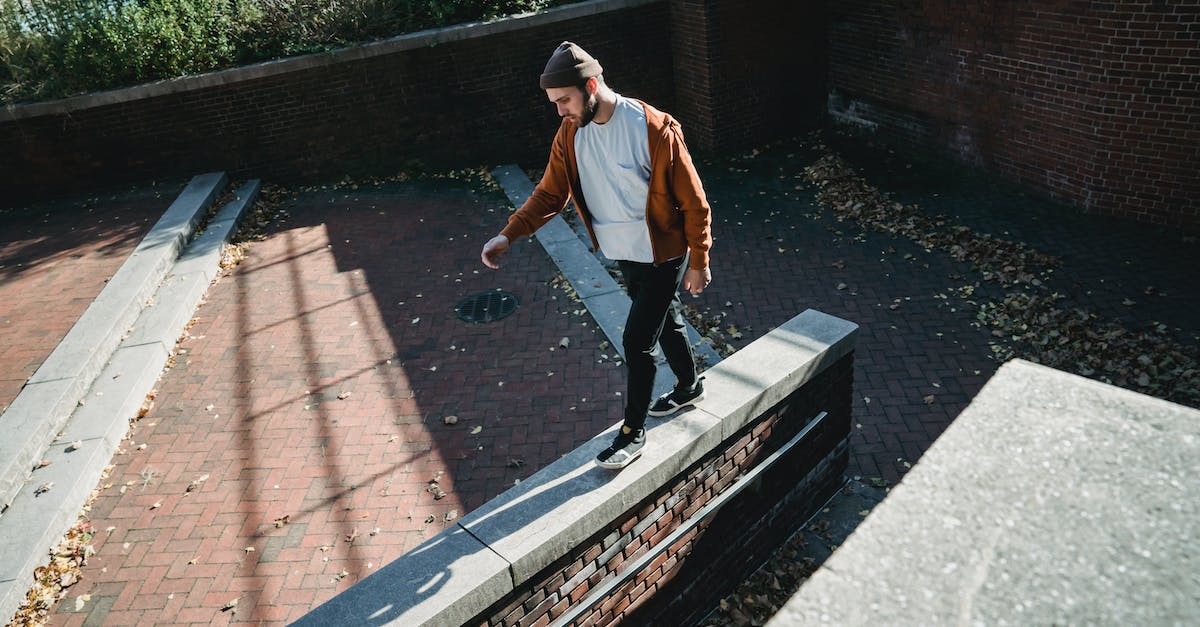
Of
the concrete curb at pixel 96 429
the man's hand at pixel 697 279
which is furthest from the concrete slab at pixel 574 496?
the concrete curb at pixel 96 429

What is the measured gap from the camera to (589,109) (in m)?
3.53

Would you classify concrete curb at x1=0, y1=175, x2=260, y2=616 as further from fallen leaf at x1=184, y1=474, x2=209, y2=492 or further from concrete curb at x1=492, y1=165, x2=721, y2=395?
concrete curb at x1=492, y1=165, x2=721, y2=395

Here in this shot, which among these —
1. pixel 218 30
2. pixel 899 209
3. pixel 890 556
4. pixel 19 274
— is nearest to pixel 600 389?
pixel 890 556

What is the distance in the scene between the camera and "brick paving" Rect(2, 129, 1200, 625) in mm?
4801

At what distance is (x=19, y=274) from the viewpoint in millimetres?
8352

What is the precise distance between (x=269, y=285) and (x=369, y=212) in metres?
2.20

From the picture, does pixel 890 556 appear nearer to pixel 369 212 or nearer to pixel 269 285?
pixel 269 285

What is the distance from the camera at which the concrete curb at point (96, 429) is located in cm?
471

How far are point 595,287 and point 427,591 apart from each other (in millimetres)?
4646

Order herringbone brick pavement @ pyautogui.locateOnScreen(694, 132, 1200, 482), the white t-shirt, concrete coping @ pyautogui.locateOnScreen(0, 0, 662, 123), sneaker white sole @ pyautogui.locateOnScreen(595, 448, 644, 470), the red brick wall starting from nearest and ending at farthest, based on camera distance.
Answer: the white t-shirt, sneaker white sole @ pyautogui.locateOnScreen(595, 448, 644, 470), herringbone brick pavement @ pyautogui.locateOnScreen(694, 132, 1200, 482), the red brick wall, concrete coping @ pyautogui.locateOnScreen(0, 0, 662, 123)

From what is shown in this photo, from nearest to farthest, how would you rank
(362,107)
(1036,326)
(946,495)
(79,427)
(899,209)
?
(946,495)
(79,427)
(1036,326)
(899,209)
(362,107)

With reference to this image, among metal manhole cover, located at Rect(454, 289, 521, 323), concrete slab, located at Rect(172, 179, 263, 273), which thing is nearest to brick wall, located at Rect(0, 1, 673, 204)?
concrete slab, located at Rect(172, 179, 263, 273)

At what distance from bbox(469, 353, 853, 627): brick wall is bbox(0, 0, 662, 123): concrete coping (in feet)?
25.4

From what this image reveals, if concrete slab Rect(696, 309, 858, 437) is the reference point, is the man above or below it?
above
